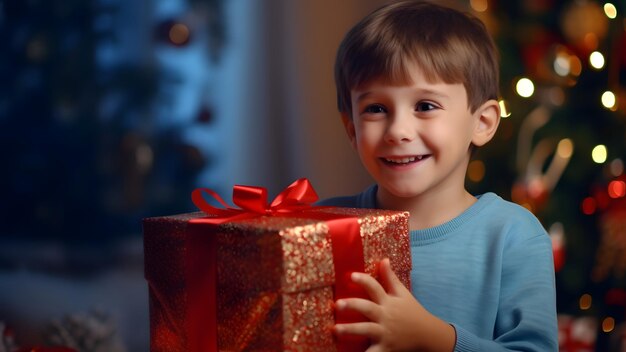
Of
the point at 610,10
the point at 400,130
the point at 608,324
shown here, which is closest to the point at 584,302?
the point at 608,324

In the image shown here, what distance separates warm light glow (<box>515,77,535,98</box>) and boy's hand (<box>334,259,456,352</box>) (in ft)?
4.34

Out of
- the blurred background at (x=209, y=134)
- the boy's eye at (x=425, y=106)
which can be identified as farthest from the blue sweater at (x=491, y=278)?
the blurred background at (x=209, y=134)

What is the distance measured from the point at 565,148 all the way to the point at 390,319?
147cm

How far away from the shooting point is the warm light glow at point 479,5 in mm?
2293

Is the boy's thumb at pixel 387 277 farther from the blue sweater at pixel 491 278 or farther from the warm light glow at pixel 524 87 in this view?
the warm light glow at pixel 524 87

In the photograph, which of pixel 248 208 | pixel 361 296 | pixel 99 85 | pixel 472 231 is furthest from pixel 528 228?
pixel 99 85

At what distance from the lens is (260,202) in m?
1.11

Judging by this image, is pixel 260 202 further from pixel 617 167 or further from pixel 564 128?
pixel 617 167

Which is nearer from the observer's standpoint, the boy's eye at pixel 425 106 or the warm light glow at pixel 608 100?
the boy's eye at pixel 425 106

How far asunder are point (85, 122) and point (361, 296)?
7.00 feet

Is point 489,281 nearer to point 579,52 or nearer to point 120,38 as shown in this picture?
point 579,52

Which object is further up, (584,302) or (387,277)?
(387,277)

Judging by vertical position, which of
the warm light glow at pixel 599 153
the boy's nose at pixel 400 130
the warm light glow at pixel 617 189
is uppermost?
the boy's nose at pixel 400 130

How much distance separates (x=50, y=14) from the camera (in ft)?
9.11
